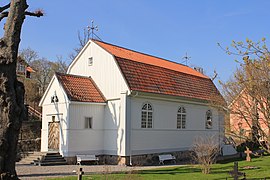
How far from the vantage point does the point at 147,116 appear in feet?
75.0

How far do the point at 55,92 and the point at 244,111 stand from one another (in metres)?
14.1

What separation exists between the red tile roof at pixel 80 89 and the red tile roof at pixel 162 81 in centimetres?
259

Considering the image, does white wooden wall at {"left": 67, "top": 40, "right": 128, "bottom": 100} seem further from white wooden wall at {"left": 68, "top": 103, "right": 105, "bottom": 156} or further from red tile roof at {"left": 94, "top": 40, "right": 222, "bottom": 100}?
white wooden wall at {"left": 68, "top": 103, "right": 105, "bottom": 156}

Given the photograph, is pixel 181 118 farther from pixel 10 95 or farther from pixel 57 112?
pixel 10 95

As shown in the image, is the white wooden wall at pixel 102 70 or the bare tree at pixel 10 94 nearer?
the bare tree at pixel 10 94

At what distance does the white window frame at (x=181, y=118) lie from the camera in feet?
83.7

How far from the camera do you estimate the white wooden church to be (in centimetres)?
2139

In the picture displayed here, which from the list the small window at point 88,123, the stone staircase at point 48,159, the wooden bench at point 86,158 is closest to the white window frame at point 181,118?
the small window at point 88,123

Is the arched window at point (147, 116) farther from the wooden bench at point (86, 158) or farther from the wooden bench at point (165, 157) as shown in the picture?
the wooden bench at point (86, 158)

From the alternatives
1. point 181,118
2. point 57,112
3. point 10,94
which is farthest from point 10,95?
point 181,118

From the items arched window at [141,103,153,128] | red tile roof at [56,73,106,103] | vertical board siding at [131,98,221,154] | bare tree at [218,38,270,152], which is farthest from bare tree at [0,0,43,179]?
arched window at [141,103,153,128]

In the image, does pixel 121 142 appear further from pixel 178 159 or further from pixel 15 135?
pixel 15 135

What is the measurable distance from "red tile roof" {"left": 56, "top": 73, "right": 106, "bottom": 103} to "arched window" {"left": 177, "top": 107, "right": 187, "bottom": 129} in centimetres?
624

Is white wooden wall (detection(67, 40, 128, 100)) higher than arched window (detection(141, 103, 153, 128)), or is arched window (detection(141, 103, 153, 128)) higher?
white wooden wall (detection(67, 40, 128, 100))
